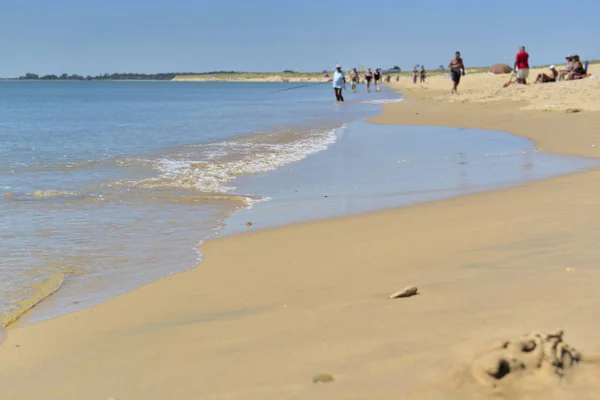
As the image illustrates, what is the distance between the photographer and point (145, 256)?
4.83 meters

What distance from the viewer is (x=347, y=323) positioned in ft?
9.45

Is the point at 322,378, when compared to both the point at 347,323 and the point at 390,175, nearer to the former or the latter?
the point at 347,323

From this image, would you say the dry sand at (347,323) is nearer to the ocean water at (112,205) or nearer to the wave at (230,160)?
the ocean water at (112,205)

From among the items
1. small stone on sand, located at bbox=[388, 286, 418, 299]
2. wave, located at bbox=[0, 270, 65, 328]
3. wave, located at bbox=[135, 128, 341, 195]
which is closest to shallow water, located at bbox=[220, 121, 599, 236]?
wave, located at bbox=[135, 128, 341, 195]

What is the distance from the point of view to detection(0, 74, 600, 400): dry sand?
2271mm

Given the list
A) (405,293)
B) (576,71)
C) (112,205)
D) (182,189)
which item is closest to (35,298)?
(405,293)

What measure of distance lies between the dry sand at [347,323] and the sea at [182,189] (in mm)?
556

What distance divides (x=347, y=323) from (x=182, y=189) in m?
5.41

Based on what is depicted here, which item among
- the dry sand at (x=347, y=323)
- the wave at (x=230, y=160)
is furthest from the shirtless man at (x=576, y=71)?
the dry sand at (x=347, y=323)

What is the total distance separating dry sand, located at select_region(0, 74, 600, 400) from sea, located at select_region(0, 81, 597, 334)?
56 centimetres

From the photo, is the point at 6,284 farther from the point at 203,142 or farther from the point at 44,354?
the point at 203,142

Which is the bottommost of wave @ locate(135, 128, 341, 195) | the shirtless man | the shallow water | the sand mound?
wave @ locate(135, 128, 341, 195)

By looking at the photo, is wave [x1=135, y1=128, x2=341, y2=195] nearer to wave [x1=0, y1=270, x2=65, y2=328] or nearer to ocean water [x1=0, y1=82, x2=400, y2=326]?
ocean water [x1=0, y1=82, x2=400, y2=326]

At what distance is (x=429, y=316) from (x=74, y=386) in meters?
1.48
